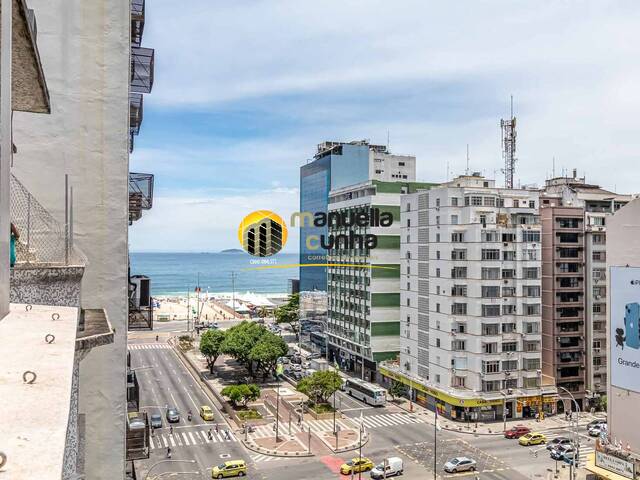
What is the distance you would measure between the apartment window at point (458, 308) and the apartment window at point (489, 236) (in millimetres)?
7580

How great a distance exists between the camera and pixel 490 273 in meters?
61.3

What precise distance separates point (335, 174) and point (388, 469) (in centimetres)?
6964

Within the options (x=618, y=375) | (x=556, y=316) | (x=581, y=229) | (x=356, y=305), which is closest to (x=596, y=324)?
(x=556, y=316)

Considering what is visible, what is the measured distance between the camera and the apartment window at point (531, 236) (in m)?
63.1

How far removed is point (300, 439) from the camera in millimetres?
53469

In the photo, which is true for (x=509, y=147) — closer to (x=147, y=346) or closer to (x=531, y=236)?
(x=531, y=236)

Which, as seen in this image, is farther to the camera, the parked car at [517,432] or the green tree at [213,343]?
the green tree at [213,343]

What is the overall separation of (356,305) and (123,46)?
67288 mm

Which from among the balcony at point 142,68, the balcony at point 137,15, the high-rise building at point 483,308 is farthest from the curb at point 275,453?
the balcony at point 137,15

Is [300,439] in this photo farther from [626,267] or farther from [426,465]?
[626,267]

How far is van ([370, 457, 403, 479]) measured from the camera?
44000 millimetres

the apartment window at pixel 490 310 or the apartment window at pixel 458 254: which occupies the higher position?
the apartment window at pixel 458 254

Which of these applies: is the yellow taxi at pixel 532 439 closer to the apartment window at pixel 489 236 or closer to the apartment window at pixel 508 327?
the apartment window at pixel 508 327

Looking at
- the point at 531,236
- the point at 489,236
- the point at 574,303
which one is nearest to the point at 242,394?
the point at 489,236
